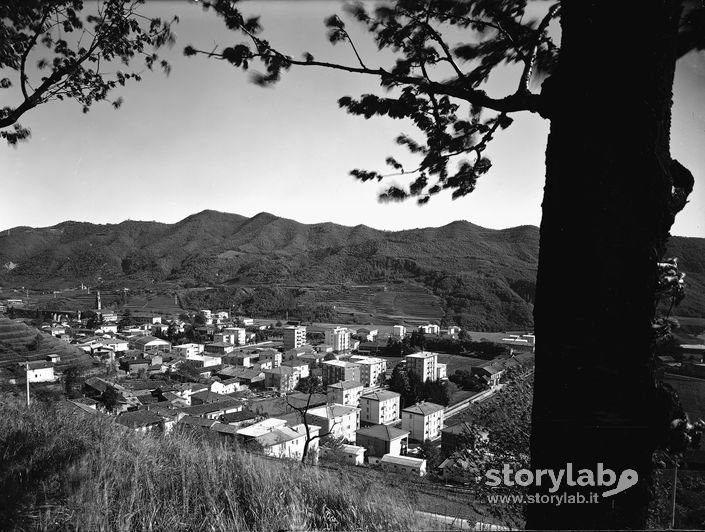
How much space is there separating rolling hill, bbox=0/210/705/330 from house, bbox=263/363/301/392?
28.8 m

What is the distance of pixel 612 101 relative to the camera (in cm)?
117

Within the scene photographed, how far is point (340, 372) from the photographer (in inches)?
1160

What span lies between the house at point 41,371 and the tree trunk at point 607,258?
96.0ft

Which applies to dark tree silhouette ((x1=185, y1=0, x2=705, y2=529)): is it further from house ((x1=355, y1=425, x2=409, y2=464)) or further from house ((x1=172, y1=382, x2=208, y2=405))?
house ((x1=172, y1=382, x2=208, y2=405))

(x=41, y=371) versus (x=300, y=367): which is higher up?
(x=41, y=371)

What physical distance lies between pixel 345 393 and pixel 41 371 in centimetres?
1809

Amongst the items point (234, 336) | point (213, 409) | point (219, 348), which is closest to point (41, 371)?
point (213, 409)

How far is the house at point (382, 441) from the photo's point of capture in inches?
665

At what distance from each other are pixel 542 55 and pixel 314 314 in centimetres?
6091

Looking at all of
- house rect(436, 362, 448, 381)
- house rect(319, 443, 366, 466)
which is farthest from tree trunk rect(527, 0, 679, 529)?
house rect(436, 362, 448, 381)

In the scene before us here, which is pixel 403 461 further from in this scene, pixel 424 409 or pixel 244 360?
pixel 244 360

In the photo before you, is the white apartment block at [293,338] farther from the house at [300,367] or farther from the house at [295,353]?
the house at [300,367]

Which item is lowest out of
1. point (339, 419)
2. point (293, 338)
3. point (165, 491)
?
point (293, 338)

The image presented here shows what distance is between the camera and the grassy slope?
1.89 meters
